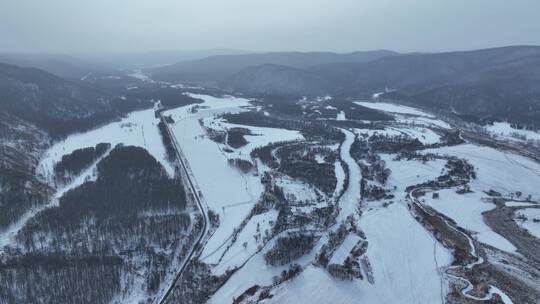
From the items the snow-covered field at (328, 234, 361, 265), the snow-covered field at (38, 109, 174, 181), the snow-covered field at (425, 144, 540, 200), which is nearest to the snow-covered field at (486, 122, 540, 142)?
the snow-covered field at (425, 144, 540, 200)

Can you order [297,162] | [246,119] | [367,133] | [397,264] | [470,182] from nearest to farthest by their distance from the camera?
[397,264] < [470,182] < [297,162] < [367,133] < [246,119]

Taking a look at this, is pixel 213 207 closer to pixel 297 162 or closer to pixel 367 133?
pixel 297 162

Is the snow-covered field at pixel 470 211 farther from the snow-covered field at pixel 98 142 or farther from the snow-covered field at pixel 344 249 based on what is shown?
the snow-covered field at pixel 98 142

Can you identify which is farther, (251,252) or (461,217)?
(461,217)

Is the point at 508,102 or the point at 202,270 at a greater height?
the point at 508,102

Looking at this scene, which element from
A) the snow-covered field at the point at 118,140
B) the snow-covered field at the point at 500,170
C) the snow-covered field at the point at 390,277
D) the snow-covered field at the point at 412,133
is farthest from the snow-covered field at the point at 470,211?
the snow-covered field at the point at 118,140

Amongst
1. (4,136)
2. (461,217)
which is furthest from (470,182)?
(4,136)

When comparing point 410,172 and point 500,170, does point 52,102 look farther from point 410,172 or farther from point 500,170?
point 500,170
